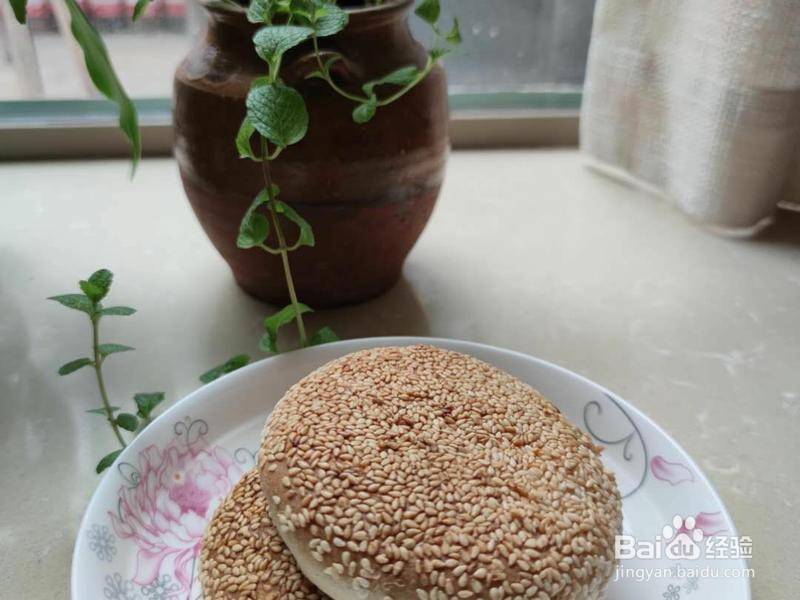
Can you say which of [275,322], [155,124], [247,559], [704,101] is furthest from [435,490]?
[155,124]

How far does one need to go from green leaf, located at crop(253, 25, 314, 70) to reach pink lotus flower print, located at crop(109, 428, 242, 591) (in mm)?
302

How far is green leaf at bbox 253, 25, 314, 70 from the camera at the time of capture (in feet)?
1.90

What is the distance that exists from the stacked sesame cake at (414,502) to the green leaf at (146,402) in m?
0.15

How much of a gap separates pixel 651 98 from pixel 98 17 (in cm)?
79

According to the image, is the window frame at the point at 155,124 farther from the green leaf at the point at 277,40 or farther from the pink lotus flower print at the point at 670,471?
the pink lotus flower print at the point at 670,471

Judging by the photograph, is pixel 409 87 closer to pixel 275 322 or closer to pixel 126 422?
pixel 275 322

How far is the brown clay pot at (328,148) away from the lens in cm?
70

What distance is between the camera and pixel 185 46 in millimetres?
1188

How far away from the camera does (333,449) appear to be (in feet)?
1.71

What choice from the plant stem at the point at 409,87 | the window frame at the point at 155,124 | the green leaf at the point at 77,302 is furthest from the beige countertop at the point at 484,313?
the plant stem at the point at 409,87

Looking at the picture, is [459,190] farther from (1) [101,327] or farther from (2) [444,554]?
(2) [444,554]

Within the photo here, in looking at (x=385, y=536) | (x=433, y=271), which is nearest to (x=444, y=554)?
(x=385, y=536)

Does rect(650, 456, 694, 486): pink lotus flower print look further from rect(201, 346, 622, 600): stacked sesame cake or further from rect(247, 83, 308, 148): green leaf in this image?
rect(247, 83, 308, 148): green leaf

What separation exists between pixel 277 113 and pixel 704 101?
0.62 meters
